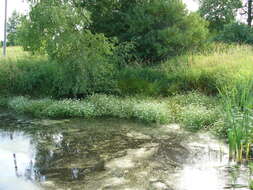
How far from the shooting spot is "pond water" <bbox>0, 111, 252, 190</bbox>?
3.82 m

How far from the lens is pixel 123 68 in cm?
1001

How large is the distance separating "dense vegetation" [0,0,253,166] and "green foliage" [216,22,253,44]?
3.38m

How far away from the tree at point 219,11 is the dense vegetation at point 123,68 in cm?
1052

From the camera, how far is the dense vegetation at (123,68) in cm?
710

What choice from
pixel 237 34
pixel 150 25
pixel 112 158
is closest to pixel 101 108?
pixel 112 158

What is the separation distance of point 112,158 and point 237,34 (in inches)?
475

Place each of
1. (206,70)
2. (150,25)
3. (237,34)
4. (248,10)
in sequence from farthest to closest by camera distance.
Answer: (248,10), (237,34), (150,25), (206,70)

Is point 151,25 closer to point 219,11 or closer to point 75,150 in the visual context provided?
point 75,150

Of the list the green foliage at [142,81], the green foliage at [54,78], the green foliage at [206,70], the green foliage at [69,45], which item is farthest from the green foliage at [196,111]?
the green foliage at [69,45]

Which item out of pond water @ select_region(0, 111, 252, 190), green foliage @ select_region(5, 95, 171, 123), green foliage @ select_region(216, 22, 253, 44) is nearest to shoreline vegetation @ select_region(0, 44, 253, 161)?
green foliage @ select_region(5, 95, 171, 123)

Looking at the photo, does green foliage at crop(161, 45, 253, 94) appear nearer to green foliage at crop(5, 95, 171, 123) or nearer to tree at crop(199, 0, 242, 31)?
green foliage at crop(5, 95, 171, 123)

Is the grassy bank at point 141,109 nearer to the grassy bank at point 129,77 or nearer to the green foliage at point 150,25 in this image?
the grassy bank at point 129,77

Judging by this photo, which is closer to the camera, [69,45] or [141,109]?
[141,109]

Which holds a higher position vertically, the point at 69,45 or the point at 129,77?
the point at 69,45
